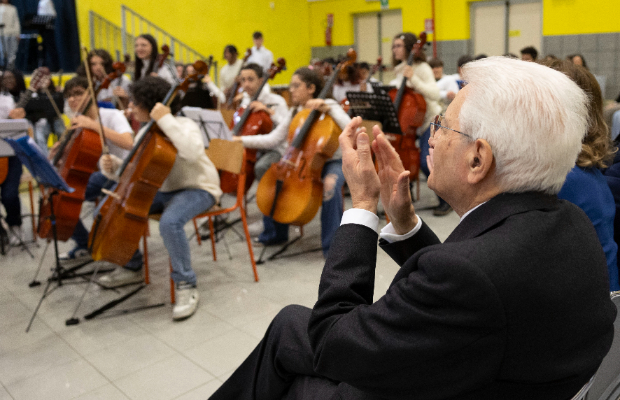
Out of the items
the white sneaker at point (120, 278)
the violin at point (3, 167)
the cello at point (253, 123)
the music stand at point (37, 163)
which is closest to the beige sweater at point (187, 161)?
the music stand at point (37, 163)

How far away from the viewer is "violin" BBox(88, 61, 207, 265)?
2568 millimetres

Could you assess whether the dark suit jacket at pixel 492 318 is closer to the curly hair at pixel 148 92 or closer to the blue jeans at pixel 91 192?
the curly hair at pixel 148 92

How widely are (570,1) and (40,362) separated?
27.4ft

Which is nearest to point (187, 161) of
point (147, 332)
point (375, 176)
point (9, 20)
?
point (147, 332)

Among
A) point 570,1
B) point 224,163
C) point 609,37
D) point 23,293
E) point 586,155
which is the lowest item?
point 23,293

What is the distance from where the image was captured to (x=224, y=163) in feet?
10.1

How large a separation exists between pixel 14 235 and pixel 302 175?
2.23 metres

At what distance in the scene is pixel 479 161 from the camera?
928mm

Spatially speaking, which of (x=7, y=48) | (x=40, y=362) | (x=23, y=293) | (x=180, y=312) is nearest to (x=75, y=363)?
(x=40, y=362)

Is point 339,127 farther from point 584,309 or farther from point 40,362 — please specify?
point 584,309

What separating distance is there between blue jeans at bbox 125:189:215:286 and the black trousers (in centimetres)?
139

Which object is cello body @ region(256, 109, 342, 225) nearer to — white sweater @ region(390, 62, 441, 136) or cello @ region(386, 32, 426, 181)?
cello @ region(386, 32, 426, 181)

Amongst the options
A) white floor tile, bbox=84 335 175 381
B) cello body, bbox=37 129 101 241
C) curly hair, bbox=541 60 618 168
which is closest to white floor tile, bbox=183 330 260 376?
white floor tile, bbox=84 335 175 381

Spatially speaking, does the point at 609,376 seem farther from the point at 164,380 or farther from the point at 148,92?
the point at 148,92
